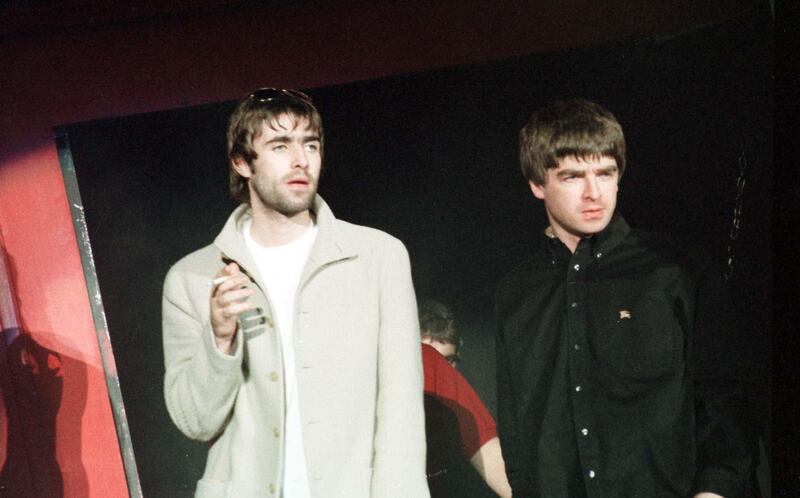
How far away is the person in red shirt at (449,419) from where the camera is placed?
208 cm

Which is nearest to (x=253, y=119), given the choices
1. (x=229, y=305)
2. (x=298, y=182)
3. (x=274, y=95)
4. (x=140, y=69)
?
(x=274, y=95)

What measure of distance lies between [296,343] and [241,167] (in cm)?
56

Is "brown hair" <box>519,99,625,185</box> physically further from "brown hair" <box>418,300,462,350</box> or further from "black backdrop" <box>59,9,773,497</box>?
"brown hair" <box>418,300,462,350</box>

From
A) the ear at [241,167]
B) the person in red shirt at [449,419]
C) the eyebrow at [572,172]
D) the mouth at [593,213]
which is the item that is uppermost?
the ear at [241,167]

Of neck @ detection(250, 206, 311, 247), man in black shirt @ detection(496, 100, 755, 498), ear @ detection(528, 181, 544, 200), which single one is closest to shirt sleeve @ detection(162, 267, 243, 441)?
neck @ detection(250, 206, 311, 247)

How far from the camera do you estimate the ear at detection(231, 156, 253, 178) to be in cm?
209

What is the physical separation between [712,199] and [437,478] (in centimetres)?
114

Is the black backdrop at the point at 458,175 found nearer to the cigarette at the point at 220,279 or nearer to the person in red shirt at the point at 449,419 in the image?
the person in red shirt at the point at 449,419

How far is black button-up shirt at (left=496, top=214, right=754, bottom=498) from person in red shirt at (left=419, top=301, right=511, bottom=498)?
4.9 inches

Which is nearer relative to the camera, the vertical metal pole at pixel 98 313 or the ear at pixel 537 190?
the ear at pixel 537 190

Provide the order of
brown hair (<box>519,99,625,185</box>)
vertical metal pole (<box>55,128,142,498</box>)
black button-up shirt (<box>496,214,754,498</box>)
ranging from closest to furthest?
black button-up shirt (<box>496,214,754,498</box>)
brown hair (<box>519,99,625,185</box>)
vertical metal pole (<box>55,128,142,498</box>)

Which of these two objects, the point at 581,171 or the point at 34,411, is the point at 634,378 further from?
the point at 34,411

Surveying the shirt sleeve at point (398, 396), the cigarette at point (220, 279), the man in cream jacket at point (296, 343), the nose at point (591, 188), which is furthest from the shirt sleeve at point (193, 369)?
the nose at point (591, 188)

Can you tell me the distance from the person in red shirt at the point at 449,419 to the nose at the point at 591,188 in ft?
1.72
